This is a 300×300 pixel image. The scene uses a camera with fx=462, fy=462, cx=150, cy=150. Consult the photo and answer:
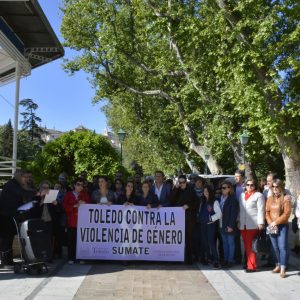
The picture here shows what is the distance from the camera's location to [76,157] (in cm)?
Answer: 1673

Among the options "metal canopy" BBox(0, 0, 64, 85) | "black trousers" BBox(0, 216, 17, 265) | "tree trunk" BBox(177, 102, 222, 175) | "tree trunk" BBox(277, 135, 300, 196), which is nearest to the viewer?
"black trousers" BBox(0, 216, 17, 265)

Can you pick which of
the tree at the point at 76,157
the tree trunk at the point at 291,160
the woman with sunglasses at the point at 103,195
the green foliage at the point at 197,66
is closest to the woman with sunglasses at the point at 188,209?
the woman with sunglasses at the point at 103,195

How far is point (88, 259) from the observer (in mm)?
9461

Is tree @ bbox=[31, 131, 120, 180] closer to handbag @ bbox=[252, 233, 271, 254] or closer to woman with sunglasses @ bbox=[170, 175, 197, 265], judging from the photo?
woman with sunglasses @ bbox=[170, 175, 197, 265]

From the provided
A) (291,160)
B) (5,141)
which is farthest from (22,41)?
(5,141)

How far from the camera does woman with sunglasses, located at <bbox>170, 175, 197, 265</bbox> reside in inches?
377

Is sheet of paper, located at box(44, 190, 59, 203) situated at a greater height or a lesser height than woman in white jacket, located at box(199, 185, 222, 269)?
greater

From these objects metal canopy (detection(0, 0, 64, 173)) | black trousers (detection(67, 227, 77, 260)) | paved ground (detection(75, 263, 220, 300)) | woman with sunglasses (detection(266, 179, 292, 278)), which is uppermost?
metal canopy (detection(0, 0, 64, 173))

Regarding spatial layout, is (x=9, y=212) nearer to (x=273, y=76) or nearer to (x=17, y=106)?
(x=17, y=106)

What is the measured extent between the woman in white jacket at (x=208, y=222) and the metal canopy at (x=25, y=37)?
626 centimetres

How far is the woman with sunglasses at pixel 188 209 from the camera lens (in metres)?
9.58

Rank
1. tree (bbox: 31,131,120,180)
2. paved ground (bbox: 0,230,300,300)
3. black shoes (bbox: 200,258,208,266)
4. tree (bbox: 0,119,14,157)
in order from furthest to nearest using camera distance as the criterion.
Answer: tree (bbox: 0,119,14,157) < tree (bbox: 31,131,120,180) < black shoes (bbox: 200,258,208,266) < paved ground (bbox: 0,230,300,300)

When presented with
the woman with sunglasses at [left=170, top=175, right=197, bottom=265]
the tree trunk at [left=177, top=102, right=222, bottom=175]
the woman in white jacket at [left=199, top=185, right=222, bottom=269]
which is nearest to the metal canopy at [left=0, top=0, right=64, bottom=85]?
the woman with sunglasses at [left=170, top=175, right=197, bottom=265]

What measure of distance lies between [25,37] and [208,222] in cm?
802
